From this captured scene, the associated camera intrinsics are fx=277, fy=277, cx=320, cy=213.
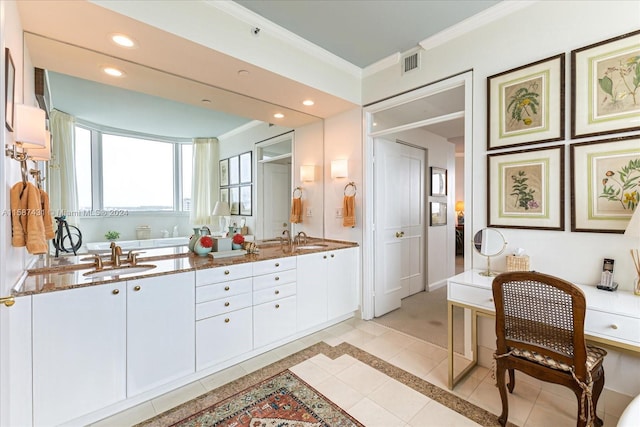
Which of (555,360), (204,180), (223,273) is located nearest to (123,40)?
(204,180)

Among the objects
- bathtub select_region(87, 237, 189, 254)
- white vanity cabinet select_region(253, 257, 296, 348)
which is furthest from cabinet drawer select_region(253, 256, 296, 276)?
bathtub select_region(87, 237, 189, 254)

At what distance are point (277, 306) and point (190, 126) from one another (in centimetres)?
185

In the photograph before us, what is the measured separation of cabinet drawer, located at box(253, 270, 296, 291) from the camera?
2.46 m

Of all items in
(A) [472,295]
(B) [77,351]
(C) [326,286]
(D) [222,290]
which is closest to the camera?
(B) [77,351]

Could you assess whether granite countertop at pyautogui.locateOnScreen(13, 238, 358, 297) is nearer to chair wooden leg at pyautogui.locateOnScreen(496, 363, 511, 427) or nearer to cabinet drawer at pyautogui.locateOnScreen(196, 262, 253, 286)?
cabinet drawer at pyautogui.locateOnScreen(196, 262, 253, 286)

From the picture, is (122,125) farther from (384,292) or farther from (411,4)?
(384,292)

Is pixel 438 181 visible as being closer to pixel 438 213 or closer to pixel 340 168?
pixel 438 213

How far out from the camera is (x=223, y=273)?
2246mm

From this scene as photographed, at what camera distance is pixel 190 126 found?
8.33 ft

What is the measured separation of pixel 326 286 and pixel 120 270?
189 cm

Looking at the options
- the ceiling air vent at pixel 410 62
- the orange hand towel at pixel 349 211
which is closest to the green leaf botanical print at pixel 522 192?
the ceiling air vent at pixel 410 62

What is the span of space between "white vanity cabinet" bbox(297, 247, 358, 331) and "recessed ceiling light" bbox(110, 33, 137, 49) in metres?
2.18

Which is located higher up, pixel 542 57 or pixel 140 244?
pixel 542 57

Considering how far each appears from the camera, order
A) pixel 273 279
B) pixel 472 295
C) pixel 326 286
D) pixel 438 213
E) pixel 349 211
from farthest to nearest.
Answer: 1. pixel 438 213
2. pixel 349 211
3. pixel 326 286
4. pixel 273 279
5. pixel 472 295
